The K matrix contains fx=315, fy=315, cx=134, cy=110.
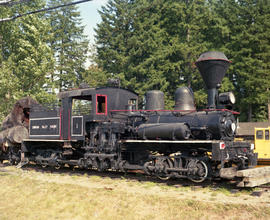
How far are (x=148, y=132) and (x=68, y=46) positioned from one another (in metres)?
34.5

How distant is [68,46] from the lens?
4219cm

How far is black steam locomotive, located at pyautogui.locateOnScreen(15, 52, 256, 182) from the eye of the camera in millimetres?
9617

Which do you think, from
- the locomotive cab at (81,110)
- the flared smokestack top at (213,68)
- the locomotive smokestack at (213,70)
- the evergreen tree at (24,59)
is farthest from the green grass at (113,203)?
the evergreen tree at (24,59)

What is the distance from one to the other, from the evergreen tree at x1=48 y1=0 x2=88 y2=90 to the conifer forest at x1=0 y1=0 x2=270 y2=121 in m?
0.13

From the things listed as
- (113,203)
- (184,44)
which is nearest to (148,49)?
(184,44)

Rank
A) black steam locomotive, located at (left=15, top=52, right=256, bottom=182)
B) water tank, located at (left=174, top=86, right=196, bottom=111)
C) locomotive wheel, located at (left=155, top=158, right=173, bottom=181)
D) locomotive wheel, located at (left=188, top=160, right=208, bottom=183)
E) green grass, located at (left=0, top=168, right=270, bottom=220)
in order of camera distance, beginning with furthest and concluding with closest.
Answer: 1. water tank, located at (left=174, top=86, right=196, bottom=111)
2. locomotive wheel, located at (left=155, top=158, right=173, bottom=181)
3. black steam locomotive, located at (left=15, top=52, right=256, bottom=182)
4. locomotive wheel, located at (left=188, top=160, right=208, bottom=183)
5. green grass, located at (left=0, top=168, right=270, bottom=220)

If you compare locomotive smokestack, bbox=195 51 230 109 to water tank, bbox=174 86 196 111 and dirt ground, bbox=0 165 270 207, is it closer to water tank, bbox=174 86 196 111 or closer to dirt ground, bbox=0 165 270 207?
water tank, bbox=174 86 196 111

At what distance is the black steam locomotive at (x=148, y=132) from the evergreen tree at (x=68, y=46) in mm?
27467

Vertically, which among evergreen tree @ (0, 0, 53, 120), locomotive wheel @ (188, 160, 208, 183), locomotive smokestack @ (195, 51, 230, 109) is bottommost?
locomotive wheel @ (188, 160, 208, 183)

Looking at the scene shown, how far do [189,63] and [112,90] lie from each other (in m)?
24.2

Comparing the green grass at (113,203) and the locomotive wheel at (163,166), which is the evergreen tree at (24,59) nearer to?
the green grass at (113,203)

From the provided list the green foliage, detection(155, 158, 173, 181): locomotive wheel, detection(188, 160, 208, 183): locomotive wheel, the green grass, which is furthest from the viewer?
the green foliage

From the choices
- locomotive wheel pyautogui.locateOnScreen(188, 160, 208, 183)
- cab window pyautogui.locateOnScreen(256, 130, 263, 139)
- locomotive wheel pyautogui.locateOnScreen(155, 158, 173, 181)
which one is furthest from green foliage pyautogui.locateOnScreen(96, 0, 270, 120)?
locomotive wheel pyautogui.locateOnScreen(188, 160, 208, 183)

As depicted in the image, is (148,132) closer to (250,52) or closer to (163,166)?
(163,166)
